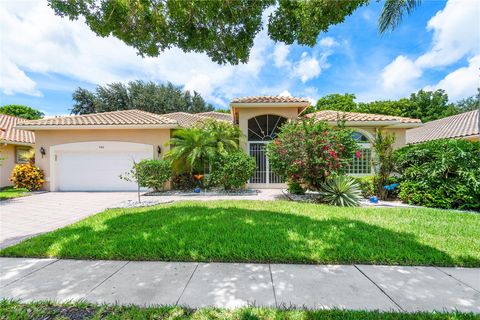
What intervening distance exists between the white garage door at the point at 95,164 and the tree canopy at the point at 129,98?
16.2 m

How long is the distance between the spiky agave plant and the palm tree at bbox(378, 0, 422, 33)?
17.2 feet

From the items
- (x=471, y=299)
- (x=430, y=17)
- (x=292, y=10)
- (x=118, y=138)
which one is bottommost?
(x=471, y=299)

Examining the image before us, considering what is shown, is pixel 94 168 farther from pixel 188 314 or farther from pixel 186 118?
pixel 188 314

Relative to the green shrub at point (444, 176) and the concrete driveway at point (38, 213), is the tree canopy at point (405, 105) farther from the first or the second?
the concrete driveway at point (38, 213)

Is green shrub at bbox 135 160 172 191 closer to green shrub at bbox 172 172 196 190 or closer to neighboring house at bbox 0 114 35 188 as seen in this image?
green shrub at bbox 172 172 196 190

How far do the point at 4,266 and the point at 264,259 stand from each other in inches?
178

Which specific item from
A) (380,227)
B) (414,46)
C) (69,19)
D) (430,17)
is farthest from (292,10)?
(414,46)

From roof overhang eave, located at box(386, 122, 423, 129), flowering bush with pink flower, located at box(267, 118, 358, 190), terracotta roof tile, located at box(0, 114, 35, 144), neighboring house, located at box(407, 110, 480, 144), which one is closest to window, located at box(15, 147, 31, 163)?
terracotta roof tile, located at box(0, 114, 35, 144)

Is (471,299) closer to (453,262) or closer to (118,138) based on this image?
(453,262)

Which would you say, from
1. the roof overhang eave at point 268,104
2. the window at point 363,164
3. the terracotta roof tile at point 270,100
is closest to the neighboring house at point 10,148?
the roof overhang eave at point 268,104

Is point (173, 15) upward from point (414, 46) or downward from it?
downward

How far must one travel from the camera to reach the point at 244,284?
3100 mm

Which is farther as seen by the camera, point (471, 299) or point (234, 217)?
point (234, 217)

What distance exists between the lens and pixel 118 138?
12.4m
